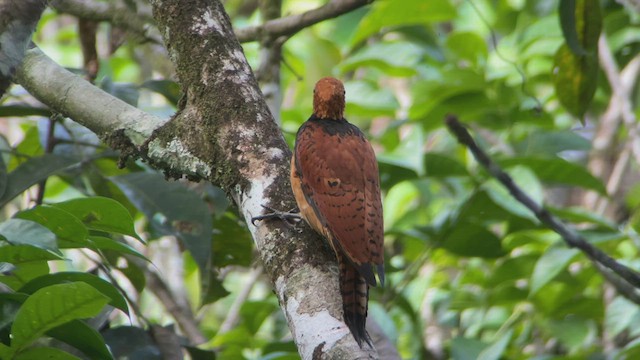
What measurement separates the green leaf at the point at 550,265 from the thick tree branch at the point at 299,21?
3.97ft

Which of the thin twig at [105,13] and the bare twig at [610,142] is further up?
the thin twig at [105,13]

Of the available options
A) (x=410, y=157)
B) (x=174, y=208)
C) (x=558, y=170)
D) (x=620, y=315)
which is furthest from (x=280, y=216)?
(x=620, y=315)

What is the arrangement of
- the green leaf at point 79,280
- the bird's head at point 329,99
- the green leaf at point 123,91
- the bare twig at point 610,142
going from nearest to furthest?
the green leaf at point 79,280 < the bird's head at point 329,99 < the green leaf at point 123,91 < the bare twig at point 610,142

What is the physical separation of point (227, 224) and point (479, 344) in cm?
113

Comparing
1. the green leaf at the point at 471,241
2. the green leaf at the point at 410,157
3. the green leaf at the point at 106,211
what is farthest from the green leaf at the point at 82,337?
the green leaf at the point at 471,241

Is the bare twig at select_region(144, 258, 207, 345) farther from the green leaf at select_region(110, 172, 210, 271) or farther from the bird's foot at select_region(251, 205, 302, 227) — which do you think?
the bird's foot at select_region(251, 205, 302, 227)

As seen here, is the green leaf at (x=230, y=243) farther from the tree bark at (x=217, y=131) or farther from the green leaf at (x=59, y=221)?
the green leaf at (x=59, y=221)

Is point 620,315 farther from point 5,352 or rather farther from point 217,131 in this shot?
point 5,352

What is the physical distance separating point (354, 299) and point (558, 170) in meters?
1.93

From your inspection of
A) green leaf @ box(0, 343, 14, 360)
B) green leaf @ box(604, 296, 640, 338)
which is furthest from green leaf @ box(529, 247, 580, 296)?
green leaf @ box(0, 343, 14, 360)

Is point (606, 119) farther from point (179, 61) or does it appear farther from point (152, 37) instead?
point (179, 61)

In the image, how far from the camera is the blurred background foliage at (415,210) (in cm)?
223

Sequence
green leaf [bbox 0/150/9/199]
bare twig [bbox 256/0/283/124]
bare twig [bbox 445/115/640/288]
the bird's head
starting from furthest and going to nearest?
bare twig [bbox 256/0/283/124] < the bird's head < green leaf [bbox 0/150/9/199] < bare twig [bbox 445/115/640/288]

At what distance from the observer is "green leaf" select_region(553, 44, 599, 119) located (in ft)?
10.5
